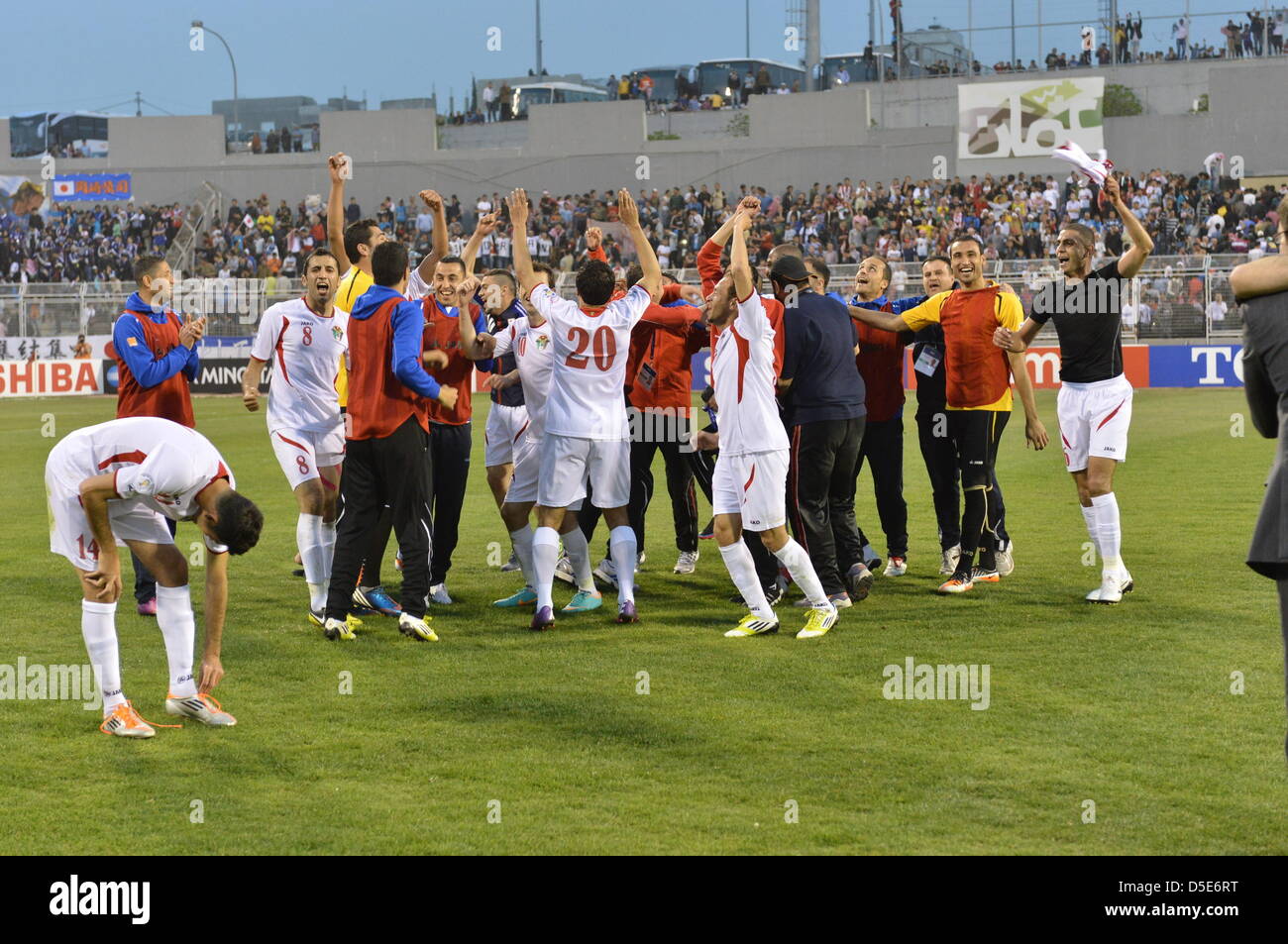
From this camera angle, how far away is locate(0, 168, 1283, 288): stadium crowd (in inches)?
1503

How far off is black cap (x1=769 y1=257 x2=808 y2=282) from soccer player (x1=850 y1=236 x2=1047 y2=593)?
101 cm

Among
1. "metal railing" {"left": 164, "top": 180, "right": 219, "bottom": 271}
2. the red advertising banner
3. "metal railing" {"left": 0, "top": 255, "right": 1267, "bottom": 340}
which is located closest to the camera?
"metal railing" {"left": 0, "top": 255, "right": 1267, "bottom": 340}

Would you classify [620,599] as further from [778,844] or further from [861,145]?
[861,145]

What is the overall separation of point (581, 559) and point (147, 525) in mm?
3704

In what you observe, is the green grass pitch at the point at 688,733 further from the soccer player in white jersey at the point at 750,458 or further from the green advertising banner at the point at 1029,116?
the green advertising banner at the point at 1029,116

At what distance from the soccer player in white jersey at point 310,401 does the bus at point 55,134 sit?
60.8 meters

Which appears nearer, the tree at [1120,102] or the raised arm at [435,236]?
the raised arm at [435,236]

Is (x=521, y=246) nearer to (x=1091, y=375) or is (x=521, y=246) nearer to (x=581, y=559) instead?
(x=581, y=559)

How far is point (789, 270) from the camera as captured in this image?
921 centimetres

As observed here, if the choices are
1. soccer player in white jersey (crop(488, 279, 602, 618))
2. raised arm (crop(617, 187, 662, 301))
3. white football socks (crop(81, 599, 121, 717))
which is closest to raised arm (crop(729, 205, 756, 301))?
raised arm (crop(617, 187, 662, 301))

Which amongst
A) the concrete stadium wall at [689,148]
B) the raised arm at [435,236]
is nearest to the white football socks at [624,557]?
the raised arm at [435,236]

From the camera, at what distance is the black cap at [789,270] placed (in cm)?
921

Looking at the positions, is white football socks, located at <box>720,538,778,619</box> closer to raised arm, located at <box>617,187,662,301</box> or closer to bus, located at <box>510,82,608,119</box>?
raised arm, located at <box>617,187,662,301</box>

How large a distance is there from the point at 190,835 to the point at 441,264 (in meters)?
5.29
